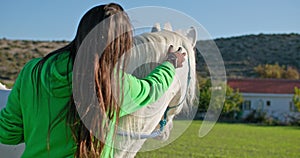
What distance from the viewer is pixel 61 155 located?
167cm

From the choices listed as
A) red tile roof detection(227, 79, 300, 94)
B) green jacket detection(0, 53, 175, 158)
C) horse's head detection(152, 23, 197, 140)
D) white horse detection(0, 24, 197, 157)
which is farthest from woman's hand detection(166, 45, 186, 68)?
red tile roof detection(227, 79, 300, 94)

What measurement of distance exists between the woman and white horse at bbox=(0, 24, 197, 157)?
0.28 m

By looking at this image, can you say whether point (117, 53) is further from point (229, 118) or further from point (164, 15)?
point (229, 118)

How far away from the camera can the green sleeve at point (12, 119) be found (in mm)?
1698

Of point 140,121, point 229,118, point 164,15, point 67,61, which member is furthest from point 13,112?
point 229,118

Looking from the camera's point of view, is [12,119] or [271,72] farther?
[271,72]

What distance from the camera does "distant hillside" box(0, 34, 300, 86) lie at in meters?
49.7

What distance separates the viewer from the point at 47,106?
166 cm

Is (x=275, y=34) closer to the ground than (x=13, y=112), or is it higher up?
higher up

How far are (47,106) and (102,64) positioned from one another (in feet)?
0.80

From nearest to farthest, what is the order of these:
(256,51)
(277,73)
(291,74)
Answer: (291,74) → (277,73) → (256,51)

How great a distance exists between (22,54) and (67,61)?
4556cm

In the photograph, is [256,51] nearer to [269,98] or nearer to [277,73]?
[277,73]

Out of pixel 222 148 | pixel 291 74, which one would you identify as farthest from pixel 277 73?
pixel 222 148
